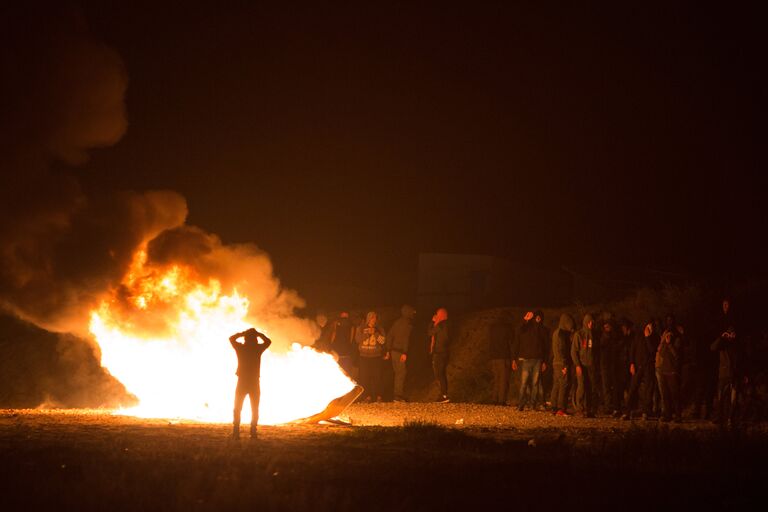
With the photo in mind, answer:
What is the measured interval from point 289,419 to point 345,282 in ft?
91.7

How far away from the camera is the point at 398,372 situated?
23.4 m

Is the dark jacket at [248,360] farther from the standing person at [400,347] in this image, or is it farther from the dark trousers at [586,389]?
the standing person at [400,347]

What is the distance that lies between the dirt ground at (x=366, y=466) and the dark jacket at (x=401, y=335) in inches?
258

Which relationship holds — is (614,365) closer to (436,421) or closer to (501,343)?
(501,343)

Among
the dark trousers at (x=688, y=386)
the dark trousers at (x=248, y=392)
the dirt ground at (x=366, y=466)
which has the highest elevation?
the dark trousers at (x=688, y=386)

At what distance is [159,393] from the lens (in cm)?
1914

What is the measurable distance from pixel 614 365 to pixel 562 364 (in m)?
1.10

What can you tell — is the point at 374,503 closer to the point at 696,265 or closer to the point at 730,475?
the point at 730,475

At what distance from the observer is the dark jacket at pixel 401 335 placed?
76.6 feet

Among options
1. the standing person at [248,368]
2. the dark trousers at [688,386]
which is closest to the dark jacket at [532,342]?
the dark trousers at [688,386]

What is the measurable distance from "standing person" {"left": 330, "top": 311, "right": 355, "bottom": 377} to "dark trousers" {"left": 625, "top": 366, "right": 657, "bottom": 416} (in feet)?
22.2

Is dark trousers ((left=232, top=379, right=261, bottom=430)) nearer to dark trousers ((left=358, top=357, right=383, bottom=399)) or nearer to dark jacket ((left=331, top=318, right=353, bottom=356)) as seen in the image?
dark trousers ((left=358, top=357, right=383, bottom=399))

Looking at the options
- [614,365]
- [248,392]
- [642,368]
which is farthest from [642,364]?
[248,392]

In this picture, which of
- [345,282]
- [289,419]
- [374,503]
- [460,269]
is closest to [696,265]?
[460,269]
